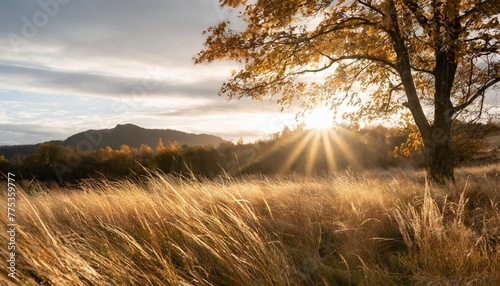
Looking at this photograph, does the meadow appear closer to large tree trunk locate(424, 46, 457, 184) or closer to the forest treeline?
large tree trunk locate(424, 46, 457, 184)

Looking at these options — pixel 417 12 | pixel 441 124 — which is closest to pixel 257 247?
pixel 417 12

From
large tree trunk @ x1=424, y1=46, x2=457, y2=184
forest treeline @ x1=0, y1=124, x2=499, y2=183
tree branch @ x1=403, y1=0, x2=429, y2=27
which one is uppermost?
tree branch @ x1=403, y1=0, x2=429, y2=27

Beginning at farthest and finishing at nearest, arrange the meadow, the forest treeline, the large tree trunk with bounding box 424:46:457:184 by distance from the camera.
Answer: the forest treeline → the large tree trunk with bounding box 424:46:457:184 → the meadow

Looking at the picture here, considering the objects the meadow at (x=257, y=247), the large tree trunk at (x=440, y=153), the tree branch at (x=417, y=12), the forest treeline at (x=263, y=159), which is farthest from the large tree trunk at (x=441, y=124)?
the forest treeline at (x=263, y=159)

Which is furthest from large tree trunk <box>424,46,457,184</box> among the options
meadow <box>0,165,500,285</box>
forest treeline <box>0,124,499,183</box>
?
forest treeline <box>0,124,499,183</box>

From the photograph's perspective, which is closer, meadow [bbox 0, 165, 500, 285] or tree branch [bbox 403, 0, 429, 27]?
meadow [bbox 0, 165, 500, 285]

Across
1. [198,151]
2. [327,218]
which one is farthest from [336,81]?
[198,151]

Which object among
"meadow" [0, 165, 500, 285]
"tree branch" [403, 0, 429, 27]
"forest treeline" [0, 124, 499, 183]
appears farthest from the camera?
"forest treeline" [0, 124, 499, 183]

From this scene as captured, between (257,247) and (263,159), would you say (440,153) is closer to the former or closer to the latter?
(257,247)

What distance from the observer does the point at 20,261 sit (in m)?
2.61

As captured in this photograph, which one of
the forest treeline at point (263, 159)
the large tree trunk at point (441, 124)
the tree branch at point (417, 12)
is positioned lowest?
the forest treeline at point (263, 159)

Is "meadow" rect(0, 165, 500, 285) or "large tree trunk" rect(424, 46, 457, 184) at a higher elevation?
"large tree trunk" rect(424, 46, 457, 184)

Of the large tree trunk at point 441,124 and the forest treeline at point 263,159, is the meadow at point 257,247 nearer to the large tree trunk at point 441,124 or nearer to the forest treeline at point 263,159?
the large tree trunk at point 441,124

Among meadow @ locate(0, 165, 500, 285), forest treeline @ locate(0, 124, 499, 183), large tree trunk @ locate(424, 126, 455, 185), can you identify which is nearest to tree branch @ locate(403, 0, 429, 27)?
large tree trunk @ locate(424, 126, 455, 185)
